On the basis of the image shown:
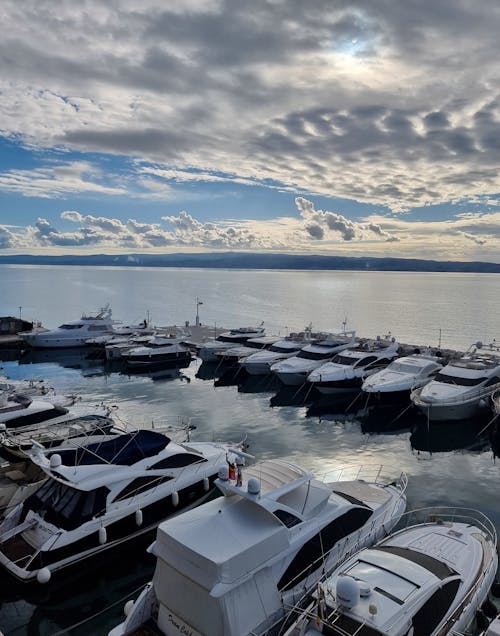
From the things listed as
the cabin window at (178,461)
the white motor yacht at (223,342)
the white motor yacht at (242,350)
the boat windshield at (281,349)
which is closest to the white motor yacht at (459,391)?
the boat windshield at (281,349)

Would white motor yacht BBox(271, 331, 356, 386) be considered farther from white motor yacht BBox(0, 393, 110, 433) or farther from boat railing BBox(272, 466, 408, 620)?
boat railing BBox(272, 466, 408, 620)

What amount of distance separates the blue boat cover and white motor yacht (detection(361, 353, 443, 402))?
712 inches

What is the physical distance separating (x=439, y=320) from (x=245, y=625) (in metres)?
91.4

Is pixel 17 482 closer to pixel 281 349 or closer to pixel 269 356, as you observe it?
pixel 269 356

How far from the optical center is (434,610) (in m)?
9.38

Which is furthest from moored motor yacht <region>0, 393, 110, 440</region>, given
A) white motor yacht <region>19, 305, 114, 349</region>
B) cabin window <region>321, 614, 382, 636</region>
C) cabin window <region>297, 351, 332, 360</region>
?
white motor yacht <region>19, 305, 114, 349</region>

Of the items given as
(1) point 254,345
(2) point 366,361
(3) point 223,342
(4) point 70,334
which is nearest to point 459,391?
(2) point 366,361

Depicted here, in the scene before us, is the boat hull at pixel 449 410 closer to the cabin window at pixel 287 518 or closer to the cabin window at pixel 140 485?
the cabin window at pixel 140 485

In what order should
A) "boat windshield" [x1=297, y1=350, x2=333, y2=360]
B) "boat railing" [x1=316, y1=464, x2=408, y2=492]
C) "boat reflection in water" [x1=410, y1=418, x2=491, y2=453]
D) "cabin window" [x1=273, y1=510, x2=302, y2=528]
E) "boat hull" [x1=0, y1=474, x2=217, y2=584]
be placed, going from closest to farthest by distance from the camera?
"cabin window" [x1=273, y1=510, x2=302, y2=528]
"boat hull" [x1=0, y1=474, x2=217, y2=584]
"boat railing" [x1=316, y1=464, x2=408, y2=492]
"boat reflection in water" [x1=410, y1=418, x2=491, y2=453]
"boat windshield" [x1=297, y1=350, x2=333, y2=360]

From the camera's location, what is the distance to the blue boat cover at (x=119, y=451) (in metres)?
14.7

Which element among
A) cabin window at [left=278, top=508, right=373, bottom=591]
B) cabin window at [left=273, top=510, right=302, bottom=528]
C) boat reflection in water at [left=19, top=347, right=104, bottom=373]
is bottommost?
boat reflection in water at [left=19, top=347, right=104, bottom=373]

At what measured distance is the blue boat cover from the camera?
14.7m

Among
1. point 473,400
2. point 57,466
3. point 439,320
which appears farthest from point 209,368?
point 439,320

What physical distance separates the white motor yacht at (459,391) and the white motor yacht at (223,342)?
19833 mm
